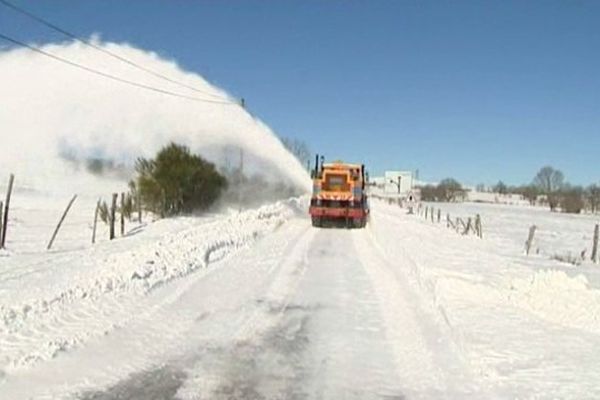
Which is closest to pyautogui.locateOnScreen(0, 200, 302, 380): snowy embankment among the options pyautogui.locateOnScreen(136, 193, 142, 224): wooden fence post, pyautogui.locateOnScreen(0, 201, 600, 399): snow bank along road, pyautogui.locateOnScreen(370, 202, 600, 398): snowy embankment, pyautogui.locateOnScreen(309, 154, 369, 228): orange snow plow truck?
pyautogui.locateOnScreen(0, 201, 600, 399): snow bank along road

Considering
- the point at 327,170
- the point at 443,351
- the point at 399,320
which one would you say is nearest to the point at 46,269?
the point at 399,320

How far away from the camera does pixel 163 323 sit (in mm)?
8781

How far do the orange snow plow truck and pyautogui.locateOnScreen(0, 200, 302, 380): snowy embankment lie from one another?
951 cm

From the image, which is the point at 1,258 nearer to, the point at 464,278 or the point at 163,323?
the point at 163,323

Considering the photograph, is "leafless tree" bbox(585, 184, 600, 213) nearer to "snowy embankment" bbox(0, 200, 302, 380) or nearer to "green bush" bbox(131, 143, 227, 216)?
"green bush" bbox(131, 143, 227, 216)

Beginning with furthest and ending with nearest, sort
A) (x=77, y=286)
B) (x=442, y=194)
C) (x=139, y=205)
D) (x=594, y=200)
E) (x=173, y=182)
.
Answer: (x=442, y=194), (x=594, y=200), (x=173, y=182), (x=139, y=205), (x=77, y=286)

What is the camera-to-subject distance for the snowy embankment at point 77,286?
737 cm

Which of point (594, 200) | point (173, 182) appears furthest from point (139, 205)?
point (594, 200)

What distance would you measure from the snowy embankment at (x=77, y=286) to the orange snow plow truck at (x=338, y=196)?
951 cm

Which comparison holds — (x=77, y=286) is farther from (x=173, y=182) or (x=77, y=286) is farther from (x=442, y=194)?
(x=442, y=194)

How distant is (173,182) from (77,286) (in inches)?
1180

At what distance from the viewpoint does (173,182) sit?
3994 cm

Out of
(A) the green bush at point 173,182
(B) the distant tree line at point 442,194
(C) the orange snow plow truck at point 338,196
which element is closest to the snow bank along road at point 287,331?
(C) the orange snow plow truck at point 338,196

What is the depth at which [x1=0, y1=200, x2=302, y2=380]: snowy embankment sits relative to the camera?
737 cm
